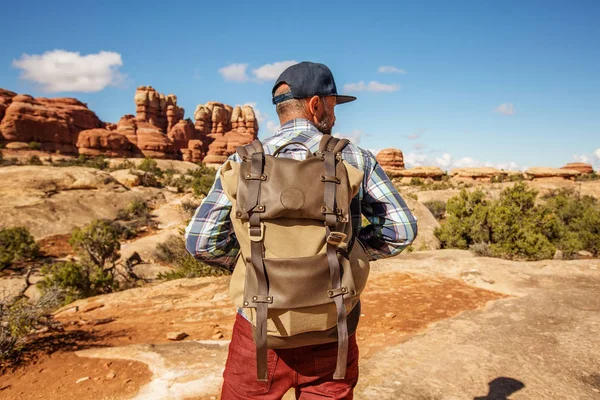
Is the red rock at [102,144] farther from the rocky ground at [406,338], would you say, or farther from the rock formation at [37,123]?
the rocky ground at [406,338]

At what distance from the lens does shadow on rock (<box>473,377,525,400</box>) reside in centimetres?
289

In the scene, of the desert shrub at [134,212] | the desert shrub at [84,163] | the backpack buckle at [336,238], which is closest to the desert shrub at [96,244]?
the desert shrub at [134,212]

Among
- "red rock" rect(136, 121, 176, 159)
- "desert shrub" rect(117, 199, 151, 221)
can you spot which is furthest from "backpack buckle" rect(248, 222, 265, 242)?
"red rock" rect(136, 121, 176, 159)

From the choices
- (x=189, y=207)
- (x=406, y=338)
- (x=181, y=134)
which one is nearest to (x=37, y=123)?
(x=181, y=134)

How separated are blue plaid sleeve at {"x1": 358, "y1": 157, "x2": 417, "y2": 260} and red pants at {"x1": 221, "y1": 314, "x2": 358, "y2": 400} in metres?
0.52

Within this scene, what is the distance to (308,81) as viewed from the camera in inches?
64.1

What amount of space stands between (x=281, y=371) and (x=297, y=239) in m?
0.63

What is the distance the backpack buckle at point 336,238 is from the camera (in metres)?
1.32

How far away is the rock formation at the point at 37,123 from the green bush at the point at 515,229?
51010mm

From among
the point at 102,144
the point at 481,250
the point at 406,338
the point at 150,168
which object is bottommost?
the point at 481,250

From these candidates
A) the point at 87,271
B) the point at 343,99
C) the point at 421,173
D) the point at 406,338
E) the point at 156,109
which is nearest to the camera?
the point at 343,99

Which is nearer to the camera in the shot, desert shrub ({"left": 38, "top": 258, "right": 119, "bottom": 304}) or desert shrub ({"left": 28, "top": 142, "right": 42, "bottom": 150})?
desert shrub ({"left": 38, "top": 258, "right": 119, "bottom": 304})

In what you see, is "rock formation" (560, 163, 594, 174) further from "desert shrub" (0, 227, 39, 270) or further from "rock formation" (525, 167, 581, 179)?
"desert shrub" (0, 227, 39, 270)

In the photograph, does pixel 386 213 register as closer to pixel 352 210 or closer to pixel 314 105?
pixel 352 210
